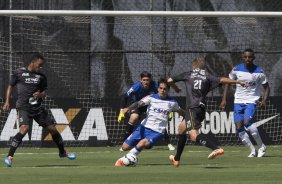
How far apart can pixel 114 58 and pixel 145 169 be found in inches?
425

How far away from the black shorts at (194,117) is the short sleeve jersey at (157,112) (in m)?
0.52

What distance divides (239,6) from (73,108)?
6418 millimetres

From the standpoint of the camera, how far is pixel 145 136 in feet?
56.8

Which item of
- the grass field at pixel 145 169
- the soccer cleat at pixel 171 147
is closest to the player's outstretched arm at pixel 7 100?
the grass field at pixel 145 169

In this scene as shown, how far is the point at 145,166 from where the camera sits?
55.0ft

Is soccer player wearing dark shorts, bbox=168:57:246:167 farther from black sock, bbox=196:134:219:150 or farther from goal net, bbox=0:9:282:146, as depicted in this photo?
goal net, bbox=0:9:282:146

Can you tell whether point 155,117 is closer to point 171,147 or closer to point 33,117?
point 33,117

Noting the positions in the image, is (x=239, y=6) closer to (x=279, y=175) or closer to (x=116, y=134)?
(x=116, y=134)

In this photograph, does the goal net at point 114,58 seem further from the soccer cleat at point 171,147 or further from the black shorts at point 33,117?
the black shorts at point 33,117

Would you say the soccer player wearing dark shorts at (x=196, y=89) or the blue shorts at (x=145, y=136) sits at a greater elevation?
the soccer player wearing dark shorts at (x=196, y=89)

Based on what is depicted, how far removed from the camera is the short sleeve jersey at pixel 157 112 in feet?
57.0

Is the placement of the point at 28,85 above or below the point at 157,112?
above

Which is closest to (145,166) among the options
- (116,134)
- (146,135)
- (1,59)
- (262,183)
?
(146,135)

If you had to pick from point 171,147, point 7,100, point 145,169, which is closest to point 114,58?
point 171,147
